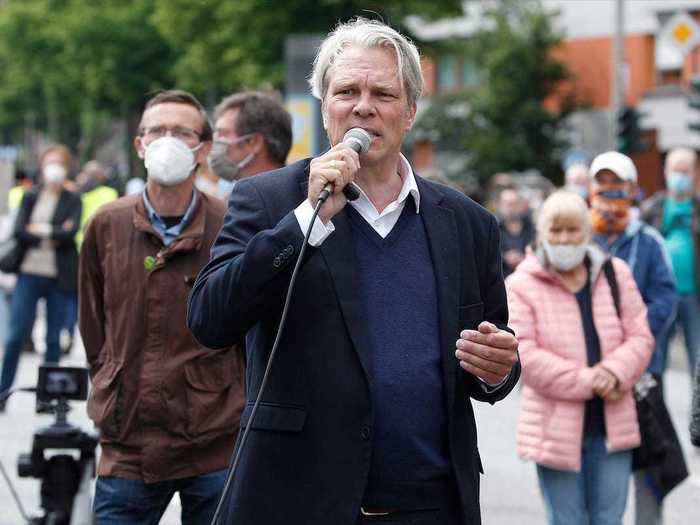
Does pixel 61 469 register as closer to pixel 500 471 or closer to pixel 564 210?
pixel 564 210

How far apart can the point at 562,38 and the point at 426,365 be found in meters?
41.0

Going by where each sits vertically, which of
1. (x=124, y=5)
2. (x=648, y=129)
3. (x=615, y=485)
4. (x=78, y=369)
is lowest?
(x=615, y=485)

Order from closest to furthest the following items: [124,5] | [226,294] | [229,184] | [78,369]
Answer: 1. [226,294]
2. [78,369]
3. [229,184]
4. [124,5]

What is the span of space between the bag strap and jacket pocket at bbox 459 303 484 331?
2.77 meters

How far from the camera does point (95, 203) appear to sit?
1734 centimetres

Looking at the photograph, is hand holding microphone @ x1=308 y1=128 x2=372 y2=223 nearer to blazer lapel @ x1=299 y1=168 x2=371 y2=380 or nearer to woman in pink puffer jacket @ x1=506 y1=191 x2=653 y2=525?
blazer lapel @ x1=299 y1=168 x2=371 y2=380

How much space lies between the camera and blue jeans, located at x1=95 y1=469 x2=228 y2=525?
517cm

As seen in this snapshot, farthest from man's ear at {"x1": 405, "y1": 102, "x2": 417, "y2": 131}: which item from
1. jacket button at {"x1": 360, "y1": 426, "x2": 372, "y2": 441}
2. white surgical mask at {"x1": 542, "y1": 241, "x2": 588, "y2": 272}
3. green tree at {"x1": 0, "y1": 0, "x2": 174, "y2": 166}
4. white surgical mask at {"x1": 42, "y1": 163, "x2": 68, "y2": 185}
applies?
green tree at {"x1": 0, "y1": 0, "x2": 174, "y2": 166}

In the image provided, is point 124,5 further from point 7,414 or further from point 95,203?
point 7,414

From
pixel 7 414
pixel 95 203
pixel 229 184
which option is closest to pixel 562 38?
pixel 95 203

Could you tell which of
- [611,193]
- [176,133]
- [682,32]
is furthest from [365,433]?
[682,32]

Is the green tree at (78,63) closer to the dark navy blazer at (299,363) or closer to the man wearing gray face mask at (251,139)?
the man wearing gray face mask at (251,139)

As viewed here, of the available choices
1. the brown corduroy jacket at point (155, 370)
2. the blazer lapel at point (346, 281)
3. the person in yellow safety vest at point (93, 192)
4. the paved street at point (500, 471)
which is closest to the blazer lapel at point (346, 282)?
the blazer lapel at point (346, 281)

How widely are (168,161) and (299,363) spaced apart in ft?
6.54
